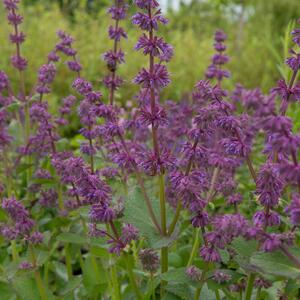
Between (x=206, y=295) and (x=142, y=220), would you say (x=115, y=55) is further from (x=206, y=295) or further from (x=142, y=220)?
(x=206, y=295)

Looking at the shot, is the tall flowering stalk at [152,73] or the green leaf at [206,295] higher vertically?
the tall flowering stalk at [152,73]

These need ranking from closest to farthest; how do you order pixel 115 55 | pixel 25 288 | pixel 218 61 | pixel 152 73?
pixel 152 73 < pixel 25 288 < pixel 115 55 < pixel 218 61

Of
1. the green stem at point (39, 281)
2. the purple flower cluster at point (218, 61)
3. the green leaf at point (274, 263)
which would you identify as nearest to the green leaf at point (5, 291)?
→ the green stem at point (39, 281)

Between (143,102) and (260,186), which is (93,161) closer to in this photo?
(143,102)

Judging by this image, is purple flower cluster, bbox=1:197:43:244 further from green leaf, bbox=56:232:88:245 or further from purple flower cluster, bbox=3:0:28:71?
purple flower cluster, bbox=3:0:28:71

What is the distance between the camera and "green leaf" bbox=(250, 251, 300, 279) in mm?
1717

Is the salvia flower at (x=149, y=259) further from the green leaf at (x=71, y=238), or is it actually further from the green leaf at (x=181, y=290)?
the green leaf at (x=71, y=238)

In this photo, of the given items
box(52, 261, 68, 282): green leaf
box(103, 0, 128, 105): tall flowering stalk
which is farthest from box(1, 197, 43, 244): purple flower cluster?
box(52, 261, 68, 282): green leaf

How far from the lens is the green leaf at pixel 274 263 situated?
172cm

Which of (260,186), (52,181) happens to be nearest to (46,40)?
(52,181)

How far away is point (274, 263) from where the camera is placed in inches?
69.9

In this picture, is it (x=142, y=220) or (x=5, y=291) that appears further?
(x=5, y=291)

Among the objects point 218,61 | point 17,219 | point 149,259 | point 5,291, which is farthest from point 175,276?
point 218,61

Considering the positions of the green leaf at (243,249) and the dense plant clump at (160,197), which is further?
the green leaf at (243,249)
